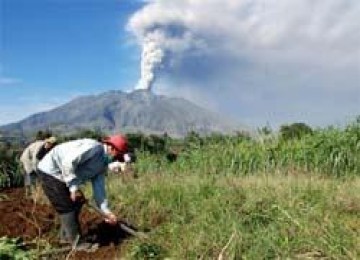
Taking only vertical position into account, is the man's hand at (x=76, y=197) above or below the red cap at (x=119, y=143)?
below

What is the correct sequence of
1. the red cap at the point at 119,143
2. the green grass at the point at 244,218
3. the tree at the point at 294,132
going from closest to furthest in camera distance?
the green grass at the point at 244,218
the red cap at the point at 119,143
the tree at the point at 294,132

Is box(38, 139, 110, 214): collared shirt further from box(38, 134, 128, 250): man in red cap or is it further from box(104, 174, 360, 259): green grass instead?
box(104, 174, 360, 259): green grass

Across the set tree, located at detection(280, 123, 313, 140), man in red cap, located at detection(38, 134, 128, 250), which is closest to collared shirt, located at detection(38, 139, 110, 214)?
man in red cap, located at detection(38, 134, 128, 250)

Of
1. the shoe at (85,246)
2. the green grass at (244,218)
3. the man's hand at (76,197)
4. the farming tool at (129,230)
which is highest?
the man's hand at (76,197)

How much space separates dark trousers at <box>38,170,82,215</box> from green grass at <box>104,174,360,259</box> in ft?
2.89

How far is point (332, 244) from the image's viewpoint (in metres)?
6.28

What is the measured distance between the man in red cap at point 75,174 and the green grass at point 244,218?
0.72m

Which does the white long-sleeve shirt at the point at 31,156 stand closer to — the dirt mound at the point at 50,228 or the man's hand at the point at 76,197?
the dirt mound at the point at 50,228

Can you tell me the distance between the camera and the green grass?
6535 mm

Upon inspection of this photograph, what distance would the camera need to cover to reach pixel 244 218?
777 centimetres

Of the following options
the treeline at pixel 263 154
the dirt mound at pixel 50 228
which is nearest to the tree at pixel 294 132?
the treeline at pixel 263 154

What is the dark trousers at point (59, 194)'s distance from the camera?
8.69 m

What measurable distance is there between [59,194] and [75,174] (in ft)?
1.78

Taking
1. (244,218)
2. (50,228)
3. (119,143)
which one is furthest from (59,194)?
(244,218)
